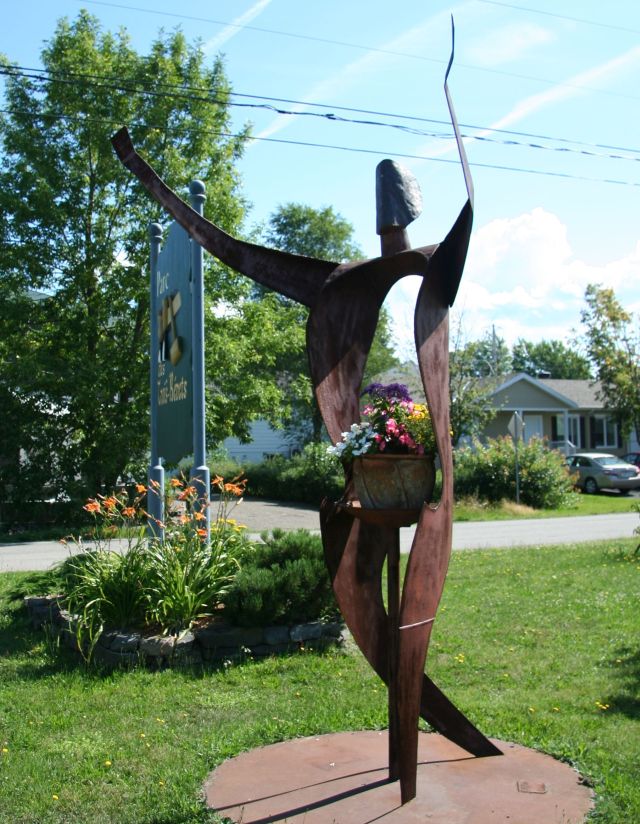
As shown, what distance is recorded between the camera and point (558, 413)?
1748 inches

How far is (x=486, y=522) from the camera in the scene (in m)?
20.9

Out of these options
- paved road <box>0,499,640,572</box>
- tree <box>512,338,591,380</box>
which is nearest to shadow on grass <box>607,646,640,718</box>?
paved road <box>0,499,640,572</box>

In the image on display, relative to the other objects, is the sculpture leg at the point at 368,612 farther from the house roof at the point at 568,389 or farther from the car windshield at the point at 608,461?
the house roof at the point at 568,389

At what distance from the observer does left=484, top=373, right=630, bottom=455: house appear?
42.1 metres

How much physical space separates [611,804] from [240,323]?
1599 cm

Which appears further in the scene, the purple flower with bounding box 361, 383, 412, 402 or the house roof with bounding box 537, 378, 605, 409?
the house roof with bounding box 537, 378, 605, 409

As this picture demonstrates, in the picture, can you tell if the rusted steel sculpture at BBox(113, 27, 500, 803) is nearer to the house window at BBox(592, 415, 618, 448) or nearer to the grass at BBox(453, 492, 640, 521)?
the grass at BBox(453, 492, 640, 521)

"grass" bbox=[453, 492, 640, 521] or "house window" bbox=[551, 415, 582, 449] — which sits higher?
"house window" bbox=[551, 415, 582, 449]

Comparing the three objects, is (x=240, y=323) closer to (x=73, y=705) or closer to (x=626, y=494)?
(x=73, y=705)

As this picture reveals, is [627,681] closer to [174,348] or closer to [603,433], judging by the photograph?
[174,348]

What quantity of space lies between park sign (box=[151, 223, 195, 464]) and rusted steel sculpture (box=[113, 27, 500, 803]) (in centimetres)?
313

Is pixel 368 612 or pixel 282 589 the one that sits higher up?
pixel 368 612

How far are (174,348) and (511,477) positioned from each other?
1707 cm

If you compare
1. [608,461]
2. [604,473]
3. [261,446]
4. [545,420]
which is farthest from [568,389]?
[261,446]
